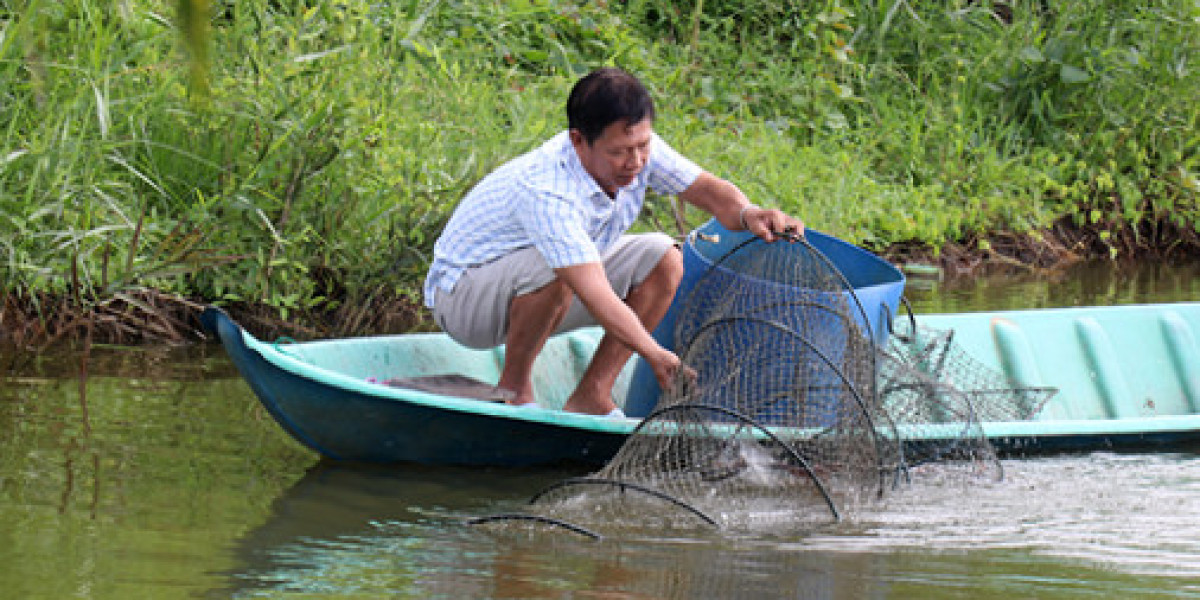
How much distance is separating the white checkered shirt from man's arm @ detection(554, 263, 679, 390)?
4cm

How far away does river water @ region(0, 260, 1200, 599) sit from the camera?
127 inches

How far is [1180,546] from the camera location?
367 cm

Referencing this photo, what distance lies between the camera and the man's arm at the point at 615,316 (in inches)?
152

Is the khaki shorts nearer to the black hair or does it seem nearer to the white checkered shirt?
the white checkered shirt

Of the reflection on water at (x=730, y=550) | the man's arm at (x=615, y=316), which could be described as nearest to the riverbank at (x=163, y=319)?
the reflection on water at (x=730, y=550)

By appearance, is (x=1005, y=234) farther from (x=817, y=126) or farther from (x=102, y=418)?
(x=102, y=418)

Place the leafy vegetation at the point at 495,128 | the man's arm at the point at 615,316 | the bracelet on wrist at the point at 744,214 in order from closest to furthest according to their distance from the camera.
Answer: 1. the man's arm at the point at 615,316
2. the bracelet on wrist at the point at 744,214
3. the leafy vegetation at the point at 495,128

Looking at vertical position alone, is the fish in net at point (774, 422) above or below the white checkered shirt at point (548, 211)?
below

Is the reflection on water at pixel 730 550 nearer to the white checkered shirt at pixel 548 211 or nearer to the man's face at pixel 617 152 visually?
the white checkered shirt at pixel 548 211

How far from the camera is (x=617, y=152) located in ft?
13.6

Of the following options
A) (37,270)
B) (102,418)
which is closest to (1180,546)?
(102,418)

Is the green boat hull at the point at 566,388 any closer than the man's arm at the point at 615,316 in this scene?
No

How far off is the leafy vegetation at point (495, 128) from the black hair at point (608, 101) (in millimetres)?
1439

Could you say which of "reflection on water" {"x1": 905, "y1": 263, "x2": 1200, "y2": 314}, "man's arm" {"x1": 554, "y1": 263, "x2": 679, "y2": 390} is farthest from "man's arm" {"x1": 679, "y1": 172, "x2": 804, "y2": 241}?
"reflection on water" {"x1": 905, "y1": 263, "x2": 1200, "y2": 314}
